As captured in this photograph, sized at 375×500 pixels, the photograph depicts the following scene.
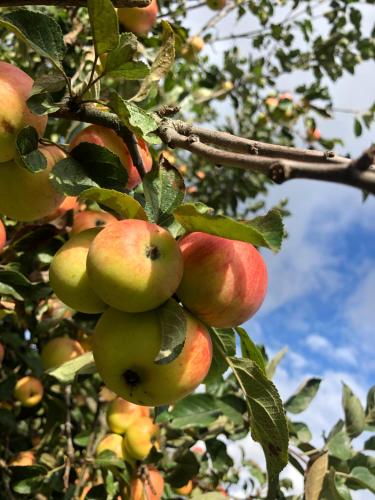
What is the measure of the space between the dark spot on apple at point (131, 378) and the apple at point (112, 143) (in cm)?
38

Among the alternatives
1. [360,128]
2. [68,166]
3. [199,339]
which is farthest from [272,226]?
[360,128]

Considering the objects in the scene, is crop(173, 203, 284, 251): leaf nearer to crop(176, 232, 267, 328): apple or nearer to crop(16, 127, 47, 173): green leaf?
crop(176, 232, 267, 328): apple

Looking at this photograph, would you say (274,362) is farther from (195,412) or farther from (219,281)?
(219,281)

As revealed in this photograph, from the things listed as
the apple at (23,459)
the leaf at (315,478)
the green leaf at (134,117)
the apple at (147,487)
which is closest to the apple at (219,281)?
the green leaf at (134,117)

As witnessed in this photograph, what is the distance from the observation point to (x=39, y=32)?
2.99 feet

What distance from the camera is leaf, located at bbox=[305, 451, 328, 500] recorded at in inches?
51.7

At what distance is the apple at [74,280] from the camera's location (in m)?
0.86

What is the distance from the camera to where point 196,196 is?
425cm

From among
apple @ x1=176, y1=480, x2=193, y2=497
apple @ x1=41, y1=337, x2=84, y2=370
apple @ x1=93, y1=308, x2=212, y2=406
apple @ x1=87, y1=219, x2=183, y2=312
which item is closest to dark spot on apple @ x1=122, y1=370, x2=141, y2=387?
apple @ x1=93, y1=308, x2=212, y2=406

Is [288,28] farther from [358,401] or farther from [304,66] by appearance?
[358,401]

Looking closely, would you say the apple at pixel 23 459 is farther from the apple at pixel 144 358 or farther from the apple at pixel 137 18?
the apple at pixel 137 18

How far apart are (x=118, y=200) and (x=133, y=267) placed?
5.5 inches

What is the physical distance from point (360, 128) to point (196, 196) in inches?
56.7

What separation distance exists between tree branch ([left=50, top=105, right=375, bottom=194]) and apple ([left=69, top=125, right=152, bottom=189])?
47mm
